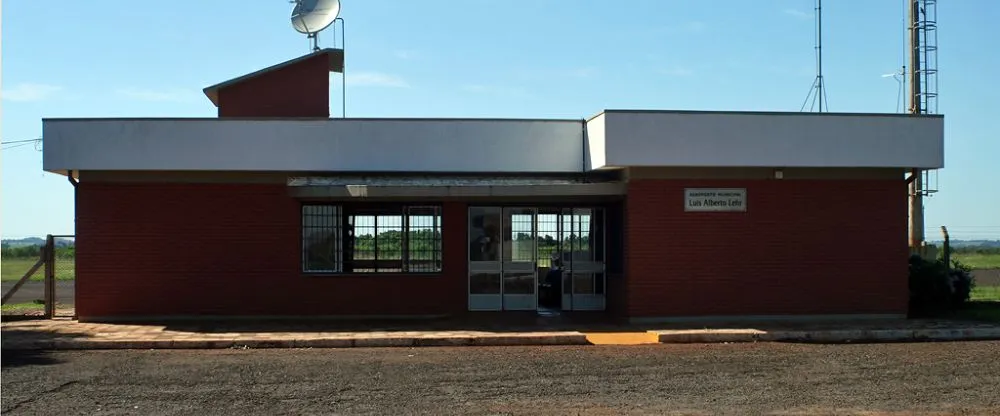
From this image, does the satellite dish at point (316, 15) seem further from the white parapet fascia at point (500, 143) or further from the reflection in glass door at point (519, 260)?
the reflection in glass door at point (519, 260)

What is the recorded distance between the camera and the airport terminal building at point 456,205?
15336 mm

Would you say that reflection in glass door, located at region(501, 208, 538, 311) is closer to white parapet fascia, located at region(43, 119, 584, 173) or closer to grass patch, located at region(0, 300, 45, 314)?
white parapet fascia, located at region(43, 119, 584, 173)

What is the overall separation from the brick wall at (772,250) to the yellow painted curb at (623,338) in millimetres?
1171

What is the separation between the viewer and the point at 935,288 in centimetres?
1722

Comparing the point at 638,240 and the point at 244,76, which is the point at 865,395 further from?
the point at 244,76

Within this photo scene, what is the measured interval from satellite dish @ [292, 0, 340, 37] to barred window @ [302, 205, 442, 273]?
4387 mm

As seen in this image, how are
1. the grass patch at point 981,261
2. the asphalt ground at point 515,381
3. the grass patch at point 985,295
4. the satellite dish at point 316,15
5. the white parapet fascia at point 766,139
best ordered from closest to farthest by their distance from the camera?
the asphalt ground at point 515,381
the white parapet fascia at point 766,139
the satellite dish at point 316,15
the grass patch at point 985,295
the grass patch at point 981,261

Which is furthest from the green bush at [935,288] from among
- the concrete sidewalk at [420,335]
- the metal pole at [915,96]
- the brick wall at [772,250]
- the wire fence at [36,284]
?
the wire fence at [36,284]

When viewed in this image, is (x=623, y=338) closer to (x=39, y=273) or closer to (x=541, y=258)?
(x=541, y=258)

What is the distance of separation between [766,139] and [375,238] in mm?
6953

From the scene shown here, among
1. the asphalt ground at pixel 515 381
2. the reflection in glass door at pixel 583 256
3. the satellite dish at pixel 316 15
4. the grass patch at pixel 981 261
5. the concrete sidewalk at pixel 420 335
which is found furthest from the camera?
the grass patch at pixel 981 261

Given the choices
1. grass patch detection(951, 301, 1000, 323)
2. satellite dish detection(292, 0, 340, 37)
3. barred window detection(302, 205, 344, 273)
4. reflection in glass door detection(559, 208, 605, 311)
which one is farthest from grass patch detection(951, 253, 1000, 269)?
barred window detection(302, 205, 344, 273)

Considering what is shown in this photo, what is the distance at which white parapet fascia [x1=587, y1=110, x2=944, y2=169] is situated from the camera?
15023 mm

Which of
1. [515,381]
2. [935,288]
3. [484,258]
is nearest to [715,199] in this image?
[484,258]
